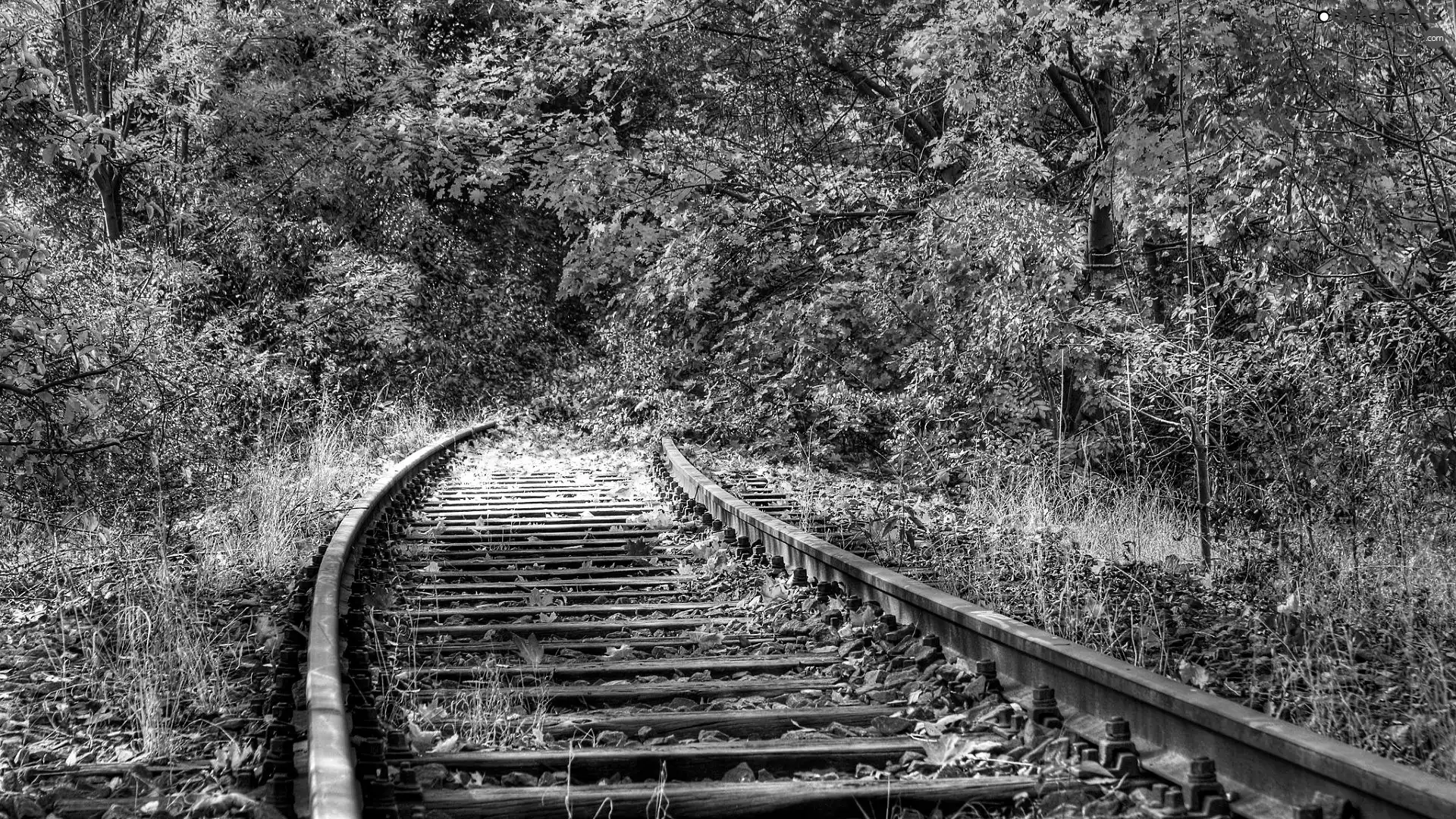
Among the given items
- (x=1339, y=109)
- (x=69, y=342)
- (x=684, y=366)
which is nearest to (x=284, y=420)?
(x=69, y=342)

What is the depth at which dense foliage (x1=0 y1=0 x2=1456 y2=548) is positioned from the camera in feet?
20.7

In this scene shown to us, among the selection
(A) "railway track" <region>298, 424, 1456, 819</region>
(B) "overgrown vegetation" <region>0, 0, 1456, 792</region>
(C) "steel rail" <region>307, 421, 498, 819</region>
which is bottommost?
(A) "railway track" <region>298, 424, 1456, 819</region>

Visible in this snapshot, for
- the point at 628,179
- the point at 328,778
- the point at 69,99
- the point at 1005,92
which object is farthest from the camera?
the point at 69,99

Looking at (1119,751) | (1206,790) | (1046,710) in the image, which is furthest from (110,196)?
(1206,790)

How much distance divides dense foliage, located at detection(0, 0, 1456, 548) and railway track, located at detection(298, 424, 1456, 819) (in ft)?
7.79

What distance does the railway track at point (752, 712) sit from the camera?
298 centimetres

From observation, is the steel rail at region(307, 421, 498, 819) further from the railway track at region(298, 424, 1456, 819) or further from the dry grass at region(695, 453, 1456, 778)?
the dry grass at region(695, 453, 1456, 778)

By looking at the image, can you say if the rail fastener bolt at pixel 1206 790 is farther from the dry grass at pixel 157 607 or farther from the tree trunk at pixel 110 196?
the tree trunk at pixel 110 196

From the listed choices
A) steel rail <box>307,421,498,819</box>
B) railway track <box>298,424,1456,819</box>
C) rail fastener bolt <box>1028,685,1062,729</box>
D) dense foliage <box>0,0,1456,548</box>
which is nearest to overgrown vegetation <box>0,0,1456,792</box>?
dense foliage <box>0,0,1456,548</box>

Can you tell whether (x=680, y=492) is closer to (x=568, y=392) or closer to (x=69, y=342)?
(x=69, y=342)

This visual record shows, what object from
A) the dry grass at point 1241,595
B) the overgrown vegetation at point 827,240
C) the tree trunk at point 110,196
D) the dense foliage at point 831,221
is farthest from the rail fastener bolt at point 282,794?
the tree trunk at point 110,196

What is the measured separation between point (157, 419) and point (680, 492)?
3.97 meters

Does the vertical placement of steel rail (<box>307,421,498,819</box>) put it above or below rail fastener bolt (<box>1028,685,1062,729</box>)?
above

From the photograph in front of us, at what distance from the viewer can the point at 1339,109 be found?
6.07 meters
